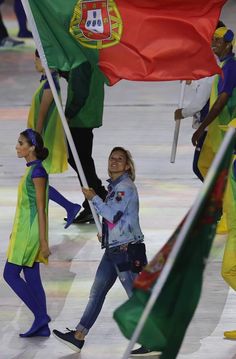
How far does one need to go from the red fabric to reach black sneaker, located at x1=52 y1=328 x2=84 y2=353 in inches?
79.5

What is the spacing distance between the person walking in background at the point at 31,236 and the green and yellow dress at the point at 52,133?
233cm

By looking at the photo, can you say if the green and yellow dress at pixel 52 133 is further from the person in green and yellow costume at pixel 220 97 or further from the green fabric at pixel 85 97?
the person in green and yellow costume at pixel 220 97

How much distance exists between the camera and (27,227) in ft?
34.5

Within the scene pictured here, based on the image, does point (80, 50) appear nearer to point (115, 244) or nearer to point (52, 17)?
point (52, 17)

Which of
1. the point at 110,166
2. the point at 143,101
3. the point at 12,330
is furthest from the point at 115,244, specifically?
the point at 143,101

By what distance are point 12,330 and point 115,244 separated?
1.25 meters

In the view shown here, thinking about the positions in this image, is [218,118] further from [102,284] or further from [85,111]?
[102,284]

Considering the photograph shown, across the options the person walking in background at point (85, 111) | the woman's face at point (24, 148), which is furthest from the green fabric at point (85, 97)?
the woman's face at point (24, 148)

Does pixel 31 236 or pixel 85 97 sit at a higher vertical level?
pixel 31 236

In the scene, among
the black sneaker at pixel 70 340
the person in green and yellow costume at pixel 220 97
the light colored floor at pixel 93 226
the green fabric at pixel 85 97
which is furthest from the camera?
the green fabric at pixel 85 97

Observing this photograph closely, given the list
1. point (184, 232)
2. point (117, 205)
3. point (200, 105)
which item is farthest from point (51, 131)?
point (184, 232)

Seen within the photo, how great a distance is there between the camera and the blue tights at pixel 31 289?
1055 cm

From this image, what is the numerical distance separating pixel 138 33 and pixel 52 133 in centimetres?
259

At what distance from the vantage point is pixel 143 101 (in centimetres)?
1841
